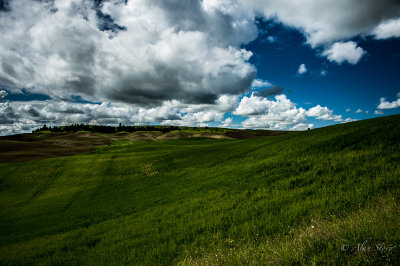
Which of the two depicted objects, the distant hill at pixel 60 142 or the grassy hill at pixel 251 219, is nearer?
the grassy hill at pixel 251 219

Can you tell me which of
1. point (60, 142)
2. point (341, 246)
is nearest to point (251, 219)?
point (341, 246)

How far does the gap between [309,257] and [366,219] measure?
2.70 metres

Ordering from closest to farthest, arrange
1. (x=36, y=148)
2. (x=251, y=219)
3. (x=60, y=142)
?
(x=251, y=219), (x=36, y=148), (x=60, y=142)

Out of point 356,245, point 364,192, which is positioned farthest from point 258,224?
point 364,192

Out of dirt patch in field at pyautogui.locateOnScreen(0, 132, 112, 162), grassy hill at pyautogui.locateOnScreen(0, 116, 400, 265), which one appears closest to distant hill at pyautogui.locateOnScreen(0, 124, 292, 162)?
dirt patch in field at pyautogui.locateOnScreen(0, 132, 112, 162)

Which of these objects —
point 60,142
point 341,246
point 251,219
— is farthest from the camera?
point 60,142

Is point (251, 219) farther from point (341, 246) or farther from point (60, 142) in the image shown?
point (60, 142)

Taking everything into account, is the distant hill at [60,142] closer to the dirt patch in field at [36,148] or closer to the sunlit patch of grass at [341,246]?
the dirt patch in field at [36,148]

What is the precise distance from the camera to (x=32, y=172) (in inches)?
1362

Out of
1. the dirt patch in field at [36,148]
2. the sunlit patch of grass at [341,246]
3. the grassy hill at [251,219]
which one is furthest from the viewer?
the dirt patch in field at [36,148]

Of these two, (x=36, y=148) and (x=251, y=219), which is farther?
(x=36, y=148)

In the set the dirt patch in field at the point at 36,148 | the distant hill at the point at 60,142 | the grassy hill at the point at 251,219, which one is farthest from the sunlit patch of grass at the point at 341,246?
the distant hill at the point at 60,142

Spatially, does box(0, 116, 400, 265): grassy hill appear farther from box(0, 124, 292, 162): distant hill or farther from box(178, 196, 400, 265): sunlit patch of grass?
box(0, 124, 292, 162): distant hill

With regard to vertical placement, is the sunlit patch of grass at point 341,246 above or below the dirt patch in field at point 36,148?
above
